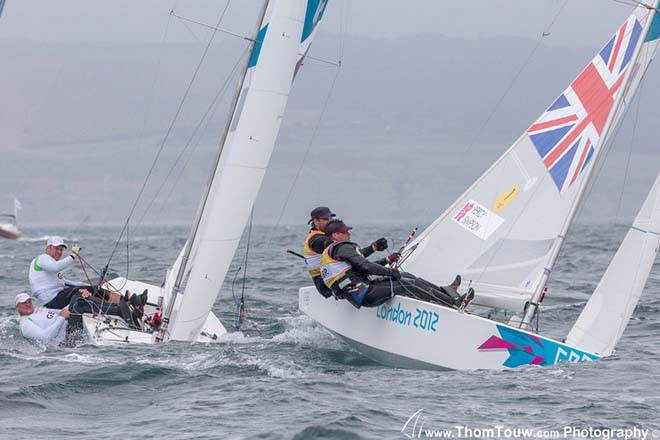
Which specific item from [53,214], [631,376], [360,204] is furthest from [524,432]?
[360,204]

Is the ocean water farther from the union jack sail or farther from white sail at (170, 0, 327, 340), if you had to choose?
the union jack sail

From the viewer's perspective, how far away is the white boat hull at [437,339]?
25.7ft

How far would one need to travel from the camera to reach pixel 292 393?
705 centimetres

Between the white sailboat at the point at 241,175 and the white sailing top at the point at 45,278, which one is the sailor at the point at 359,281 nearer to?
the white sailboat at the point at 241,175

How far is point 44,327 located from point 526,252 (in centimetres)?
408

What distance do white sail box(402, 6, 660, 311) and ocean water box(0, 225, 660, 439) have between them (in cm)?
104

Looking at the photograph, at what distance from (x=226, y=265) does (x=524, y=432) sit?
356 cm

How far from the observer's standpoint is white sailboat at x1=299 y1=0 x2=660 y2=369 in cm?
804

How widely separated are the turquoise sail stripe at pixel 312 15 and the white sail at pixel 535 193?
2028mm

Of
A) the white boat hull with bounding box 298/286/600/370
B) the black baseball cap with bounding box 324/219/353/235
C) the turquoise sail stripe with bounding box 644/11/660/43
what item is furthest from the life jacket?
the turquoise sail stripe with bounding box 644/11/660/43

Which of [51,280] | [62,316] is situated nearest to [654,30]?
[62,316]

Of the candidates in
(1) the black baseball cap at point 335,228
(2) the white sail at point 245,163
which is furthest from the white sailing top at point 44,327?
(1) the black baseball cap at point 335,228

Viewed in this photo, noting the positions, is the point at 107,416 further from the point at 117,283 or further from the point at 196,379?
the point at 117,283

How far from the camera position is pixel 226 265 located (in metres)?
8.95
